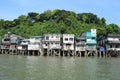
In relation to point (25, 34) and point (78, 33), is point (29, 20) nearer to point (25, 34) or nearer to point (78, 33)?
point (25, 34)

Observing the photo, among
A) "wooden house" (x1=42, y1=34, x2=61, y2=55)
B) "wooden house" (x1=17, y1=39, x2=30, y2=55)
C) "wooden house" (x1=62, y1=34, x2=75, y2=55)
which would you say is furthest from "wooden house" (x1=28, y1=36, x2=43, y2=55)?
"wooden house" (x1=62, y1=34, x2=75, y2=55)

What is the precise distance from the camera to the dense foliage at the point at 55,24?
3680 inches

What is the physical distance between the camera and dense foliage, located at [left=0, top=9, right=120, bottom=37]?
93469 mm

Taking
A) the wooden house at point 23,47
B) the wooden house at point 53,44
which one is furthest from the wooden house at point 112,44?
the wooden house at point 23,47

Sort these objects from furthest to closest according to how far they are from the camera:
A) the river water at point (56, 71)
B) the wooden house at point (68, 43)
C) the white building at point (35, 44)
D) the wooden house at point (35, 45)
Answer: the white building at point (35, 44) < the wooden house at point (35, 45) < the wooden house at point (68, 43) < the river water at point (56, 71)

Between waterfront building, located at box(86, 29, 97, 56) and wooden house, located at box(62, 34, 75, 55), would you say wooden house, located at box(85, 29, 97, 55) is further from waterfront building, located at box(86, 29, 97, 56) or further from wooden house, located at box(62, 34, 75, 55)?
wooden house, located at box(62, 34, 75, 55)

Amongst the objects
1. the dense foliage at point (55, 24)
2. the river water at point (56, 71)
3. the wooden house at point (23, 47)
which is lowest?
the river water at point (56, 71)

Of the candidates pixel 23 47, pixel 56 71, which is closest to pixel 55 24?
pixel 23 47

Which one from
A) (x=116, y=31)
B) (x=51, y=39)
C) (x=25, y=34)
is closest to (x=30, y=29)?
(x=25, y=34)

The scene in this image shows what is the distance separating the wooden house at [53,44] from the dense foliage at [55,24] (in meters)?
13.5

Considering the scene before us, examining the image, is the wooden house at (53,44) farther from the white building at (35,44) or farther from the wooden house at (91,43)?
the wooden house at (91,43)

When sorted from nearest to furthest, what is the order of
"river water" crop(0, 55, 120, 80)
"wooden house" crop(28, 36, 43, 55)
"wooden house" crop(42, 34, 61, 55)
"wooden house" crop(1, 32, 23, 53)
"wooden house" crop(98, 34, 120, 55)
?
"river water" crop(0, 55, 120, 80) < "wooden house" crop(98, 34, 120, 55) < "wooden house" crop(42, 34, 61, 55) < "wooden house" crop(28, 36, 43, 55) < "wooden house" crop(1, 32, 23, 53)

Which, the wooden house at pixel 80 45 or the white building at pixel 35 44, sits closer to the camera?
the wooden house at pixel 80 45

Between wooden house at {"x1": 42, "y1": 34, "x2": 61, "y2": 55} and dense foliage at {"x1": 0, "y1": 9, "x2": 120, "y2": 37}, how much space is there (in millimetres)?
13528
